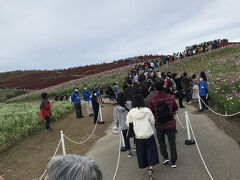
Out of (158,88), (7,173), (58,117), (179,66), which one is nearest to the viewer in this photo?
(158,88)

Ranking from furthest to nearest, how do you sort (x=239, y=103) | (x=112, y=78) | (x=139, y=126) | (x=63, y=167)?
(x=112, y=78)
(x=239, y=103)
(x=139, y=126)
(x=63, y=167)

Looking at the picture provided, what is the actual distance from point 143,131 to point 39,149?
5.96 m

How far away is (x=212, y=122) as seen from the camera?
8.47 m

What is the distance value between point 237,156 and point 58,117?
37.6 ft

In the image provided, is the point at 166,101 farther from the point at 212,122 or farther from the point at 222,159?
the point at 212,122

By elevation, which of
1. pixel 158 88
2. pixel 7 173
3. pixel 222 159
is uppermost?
pixel 158 88

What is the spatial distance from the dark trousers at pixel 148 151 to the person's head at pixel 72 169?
3324mm

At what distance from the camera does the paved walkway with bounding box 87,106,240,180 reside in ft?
15.8

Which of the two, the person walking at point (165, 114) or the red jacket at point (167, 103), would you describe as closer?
the person walking at point (165, 114)

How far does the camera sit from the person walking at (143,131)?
4762 mm

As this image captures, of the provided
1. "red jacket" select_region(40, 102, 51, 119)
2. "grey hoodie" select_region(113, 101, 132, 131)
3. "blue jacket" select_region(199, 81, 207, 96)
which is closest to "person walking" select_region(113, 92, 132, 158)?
"grey hoodie" select_region(113, 101, 132, 131)

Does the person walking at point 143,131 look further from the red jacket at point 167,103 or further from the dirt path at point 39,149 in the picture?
the dirt path at point 39,149

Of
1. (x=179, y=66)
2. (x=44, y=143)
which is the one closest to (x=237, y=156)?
(x=44, y=143)

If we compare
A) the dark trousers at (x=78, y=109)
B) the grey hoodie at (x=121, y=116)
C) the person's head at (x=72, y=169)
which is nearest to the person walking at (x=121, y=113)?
the grey hoodie at (x=121, y=116)
